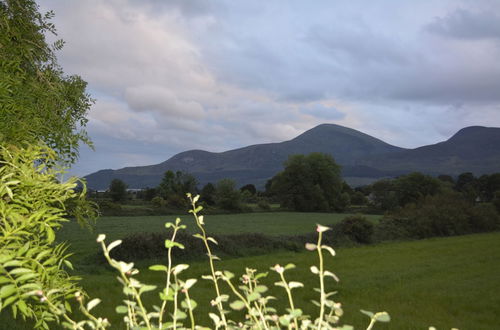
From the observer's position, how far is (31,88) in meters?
7.25

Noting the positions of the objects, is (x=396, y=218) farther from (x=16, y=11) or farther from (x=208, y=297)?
(x=16, y=11)

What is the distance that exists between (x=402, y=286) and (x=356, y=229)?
18.1 m

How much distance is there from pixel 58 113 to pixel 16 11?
7.60 feet

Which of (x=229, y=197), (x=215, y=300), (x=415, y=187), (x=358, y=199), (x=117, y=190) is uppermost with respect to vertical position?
(x=117, y=190)

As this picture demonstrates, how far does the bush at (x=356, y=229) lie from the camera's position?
3272 centimetres

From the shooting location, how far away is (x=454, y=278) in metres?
17.0

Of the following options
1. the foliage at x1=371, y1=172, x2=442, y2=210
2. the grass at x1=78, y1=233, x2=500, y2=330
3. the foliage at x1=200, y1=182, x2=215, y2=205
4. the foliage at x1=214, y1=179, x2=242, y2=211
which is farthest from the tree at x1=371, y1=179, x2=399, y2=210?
the grass at x1=78, y1=233, x2=500, y2=330

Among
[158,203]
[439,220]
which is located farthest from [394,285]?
[158,203]

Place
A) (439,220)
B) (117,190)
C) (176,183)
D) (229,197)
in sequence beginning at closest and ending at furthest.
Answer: (439,220) → (229,197) → (117,190) → (176,183)

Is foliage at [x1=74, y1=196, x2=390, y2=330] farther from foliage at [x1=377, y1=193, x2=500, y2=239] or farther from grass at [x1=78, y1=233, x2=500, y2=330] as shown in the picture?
foliage at [x1=377, y1=193, x2=500, y2=239]

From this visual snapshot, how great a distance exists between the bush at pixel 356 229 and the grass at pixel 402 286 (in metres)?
7.31

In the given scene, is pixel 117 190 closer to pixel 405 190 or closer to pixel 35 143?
pixel 405 190

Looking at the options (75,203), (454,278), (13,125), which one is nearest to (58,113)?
(75,203)

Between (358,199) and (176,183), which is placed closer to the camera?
(176,183)
